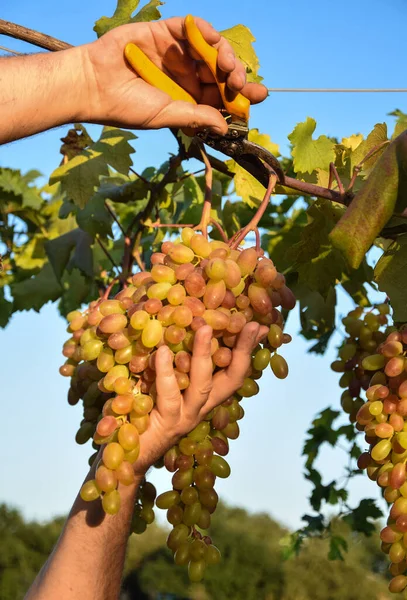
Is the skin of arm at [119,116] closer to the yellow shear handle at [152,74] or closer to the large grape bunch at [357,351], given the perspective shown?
the yellow shear handle at [152,74]

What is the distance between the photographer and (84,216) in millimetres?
2074

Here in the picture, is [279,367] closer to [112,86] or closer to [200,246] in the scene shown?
[200,246]

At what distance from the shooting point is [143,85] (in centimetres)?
110

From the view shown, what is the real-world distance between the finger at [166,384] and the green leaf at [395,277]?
431mm

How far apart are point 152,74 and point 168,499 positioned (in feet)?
2.09

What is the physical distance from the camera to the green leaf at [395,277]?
123 centimetres

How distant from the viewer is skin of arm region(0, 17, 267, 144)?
1.05 meters

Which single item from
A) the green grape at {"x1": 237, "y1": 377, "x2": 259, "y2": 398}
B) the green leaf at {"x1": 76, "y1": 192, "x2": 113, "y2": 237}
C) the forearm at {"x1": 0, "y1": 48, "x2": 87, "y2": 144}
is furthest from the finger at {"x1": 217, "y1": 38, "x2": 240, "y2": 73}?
the green leaf at {"x1": 76, "y1": 192, "x2": 113, "y2": 237}

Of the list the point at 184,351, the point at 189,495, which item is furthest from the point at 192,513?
the point at 184,351

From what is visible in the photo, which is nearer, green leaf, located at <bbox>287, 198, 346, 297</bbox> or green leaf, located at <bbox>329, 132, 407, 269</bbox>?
green leaf, located at <bbox>329, 132, 407, 269</bbox>

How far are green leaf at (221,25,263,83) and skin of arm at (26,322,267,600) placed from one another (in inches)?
24.7

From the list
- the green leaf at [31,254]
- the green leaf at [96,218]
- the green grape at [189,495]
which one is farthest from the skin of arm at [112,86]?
Answer: the green leaf at [31,254]

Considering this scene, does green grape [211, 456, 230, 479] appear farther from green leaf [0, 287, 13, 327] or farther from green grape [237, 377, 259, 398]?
green leaf [0, 287, 13, 327]

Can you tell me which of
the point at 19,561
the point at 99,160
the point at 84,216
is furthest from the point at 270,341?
the point at 19,561
